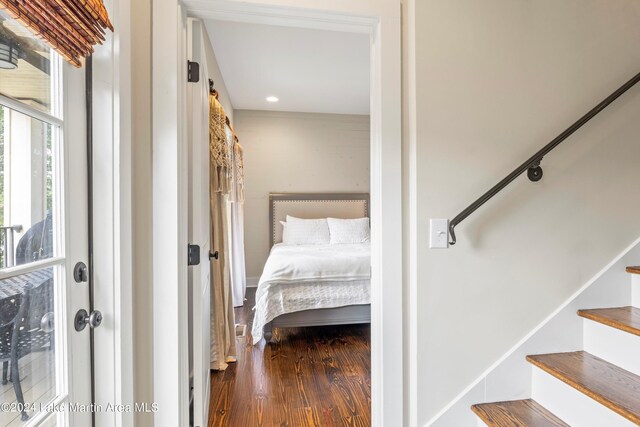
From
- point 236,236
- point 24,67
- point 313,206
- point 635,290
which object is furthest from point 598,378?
point 313,206

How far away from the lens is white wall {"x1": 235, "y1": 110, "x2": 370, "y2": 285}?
471cm

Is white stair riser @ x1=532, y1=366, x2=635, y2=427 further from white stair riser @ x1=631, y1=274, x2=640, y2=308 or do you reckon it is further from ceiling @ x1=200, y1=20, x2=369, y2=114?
ceiling @ x1=200, y1=20, x2=369, y2=114

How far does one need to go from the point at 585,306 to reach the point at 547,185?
1.92 ft

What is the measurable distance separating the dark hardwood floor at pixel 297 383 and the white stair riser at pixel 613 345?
47.5 inches

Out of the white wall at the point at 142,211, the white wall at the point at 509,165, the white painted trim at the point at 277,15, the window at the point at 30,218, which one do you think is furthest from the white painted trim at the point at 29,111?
the white wall at the point at 509,165

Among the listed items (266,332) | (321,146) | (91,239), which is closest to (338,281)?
(266,332)

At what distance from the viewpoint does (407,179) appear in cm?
131

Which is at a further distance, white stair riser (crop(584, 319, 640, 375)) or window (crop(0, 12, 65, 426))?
white stair riser (crop(584, 319, 640, 375))

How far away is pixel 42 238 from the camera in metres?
0.84

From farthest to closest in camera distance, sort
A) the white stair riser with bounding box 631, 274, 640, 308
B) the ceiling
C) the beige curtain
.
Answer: the ceiling
the beige curtain
the white stair riser with bounding box 631, 274, 640, 308

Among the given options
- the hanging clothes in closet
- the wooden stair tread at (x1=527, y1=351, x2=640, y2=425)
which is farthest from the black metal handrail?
the hanging clothes in closet

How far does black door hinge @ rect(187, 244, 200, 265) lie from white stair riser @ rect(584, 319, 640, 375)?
1.76 m

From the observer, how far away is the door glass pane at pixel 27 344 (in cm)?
72

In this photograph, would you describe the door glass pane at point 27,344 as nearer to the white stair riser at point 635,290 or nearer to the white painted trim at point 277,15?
the white painted trim at point 277,15
